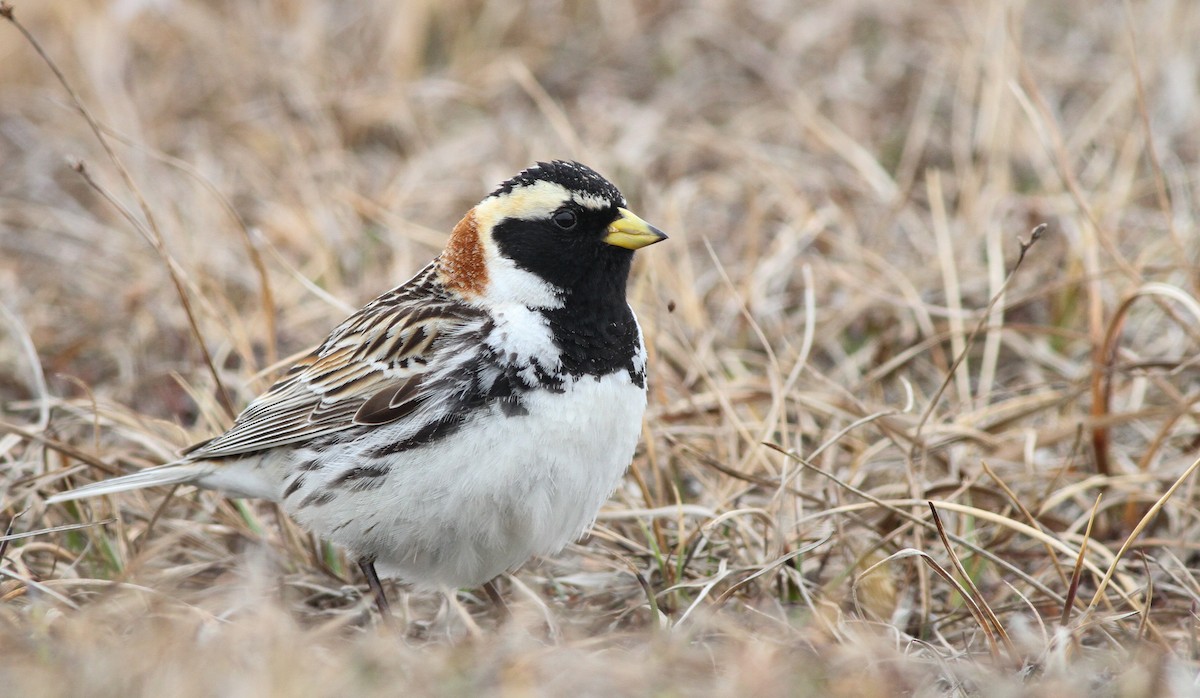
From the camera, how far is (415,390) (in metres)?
3.93

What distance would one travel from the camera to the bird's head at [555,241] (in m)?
4.11

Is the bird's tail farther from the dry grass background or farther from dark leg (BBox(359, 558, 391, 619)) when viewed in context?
dark leg (BBox(359, 558, 391, 619))

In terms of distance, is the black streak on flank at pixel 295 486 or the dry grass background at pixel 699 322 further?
the black streak on flank at pixel 295 486

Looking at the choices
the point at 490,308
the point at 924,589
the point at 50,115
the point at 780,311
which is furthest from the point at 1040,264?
the point at 50,115

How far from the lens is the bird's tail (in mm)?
4186

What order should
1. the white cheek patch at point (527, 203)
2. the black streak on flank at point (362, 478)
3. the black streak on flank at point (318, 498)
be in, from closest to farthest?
the black streak on flank at point (362, 478) → the black streak on flank at point (318, 498) → the white cheek patch at point (527, 203)

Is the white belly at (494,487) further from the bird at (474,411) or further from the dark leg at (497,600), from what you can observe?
the dark leg at (497,600)

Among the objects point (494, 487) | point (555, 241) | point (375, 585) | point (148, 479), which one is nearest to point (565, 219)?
point (555, 241)

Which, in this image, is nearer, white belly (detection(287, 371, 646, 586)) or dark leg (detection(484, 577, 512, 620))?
white belly (detection(287, 371, 646, 586))

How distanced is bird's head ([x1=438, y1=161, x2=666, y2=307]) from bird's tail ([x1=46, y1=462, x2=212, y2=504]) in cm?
109

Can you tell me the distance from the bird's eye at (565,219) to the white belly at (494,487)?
1.80 feet

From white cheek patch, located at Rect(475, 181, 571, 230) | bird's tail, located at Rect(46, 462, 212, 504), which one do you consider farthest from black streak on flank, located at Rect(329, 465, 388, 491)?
white cheek patch, located at Rect(475, 181, 571, 230)

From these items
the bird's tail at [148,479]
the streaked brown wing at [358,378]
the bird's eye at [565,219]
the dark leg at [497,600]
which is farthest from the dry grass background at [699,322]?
the bird's eye at [565,219]

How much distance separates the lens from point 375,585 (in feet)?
13.8
